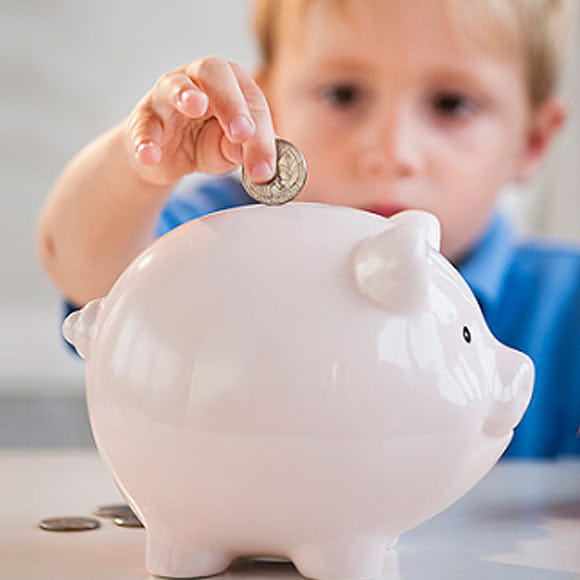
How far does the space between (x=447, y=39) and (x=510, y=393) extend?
2.52ft

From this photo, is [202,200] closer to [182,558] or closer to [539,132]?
[539,132]

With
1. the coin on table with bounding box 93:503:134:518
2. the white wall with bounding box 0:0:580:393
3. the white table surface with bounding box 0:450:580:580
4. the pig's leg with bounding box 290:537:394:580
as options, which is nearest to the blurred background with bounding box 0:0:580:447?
the white wall with bounding box 0:0:580:393

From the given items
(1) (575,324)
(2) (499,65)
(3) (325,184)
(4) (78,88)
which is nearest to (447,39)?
(2) (499,65)

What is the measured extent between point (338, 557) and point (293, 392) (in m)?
0.10

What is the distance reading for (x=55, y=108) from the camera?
216 cm

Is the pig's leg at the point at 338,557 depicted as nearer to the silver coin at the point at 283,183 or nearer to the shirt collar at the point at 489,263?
the silver coin at the point at 283,183

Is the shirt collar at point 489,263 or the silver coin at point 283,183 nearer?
the silver coin at point 283,183

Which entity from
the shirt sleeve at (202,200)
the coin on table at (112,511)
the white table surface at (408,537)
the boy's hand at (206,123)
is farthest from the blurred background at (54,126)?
the boy's hand at (206,123)

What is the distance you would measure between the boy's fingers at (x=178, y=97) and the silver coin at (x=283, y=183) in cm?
5

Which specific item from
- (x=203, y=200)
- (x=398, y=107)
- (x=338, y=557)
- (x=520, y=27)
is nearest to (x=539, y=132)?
(x=520, y=27)

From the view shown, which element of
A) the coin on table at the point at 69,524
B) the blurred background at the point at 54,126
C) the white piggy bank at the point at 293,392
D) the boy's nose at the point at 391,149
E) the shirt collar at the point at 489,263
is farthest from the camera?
the blurred background at the point at 54,126

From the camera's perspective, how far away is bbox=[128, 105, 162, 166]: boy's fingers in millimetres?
547

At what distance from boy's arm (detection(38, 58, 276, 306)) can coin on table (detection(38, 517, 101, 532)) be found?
0.21 metres

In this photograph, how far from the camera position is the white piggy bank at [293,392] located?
469 mm
